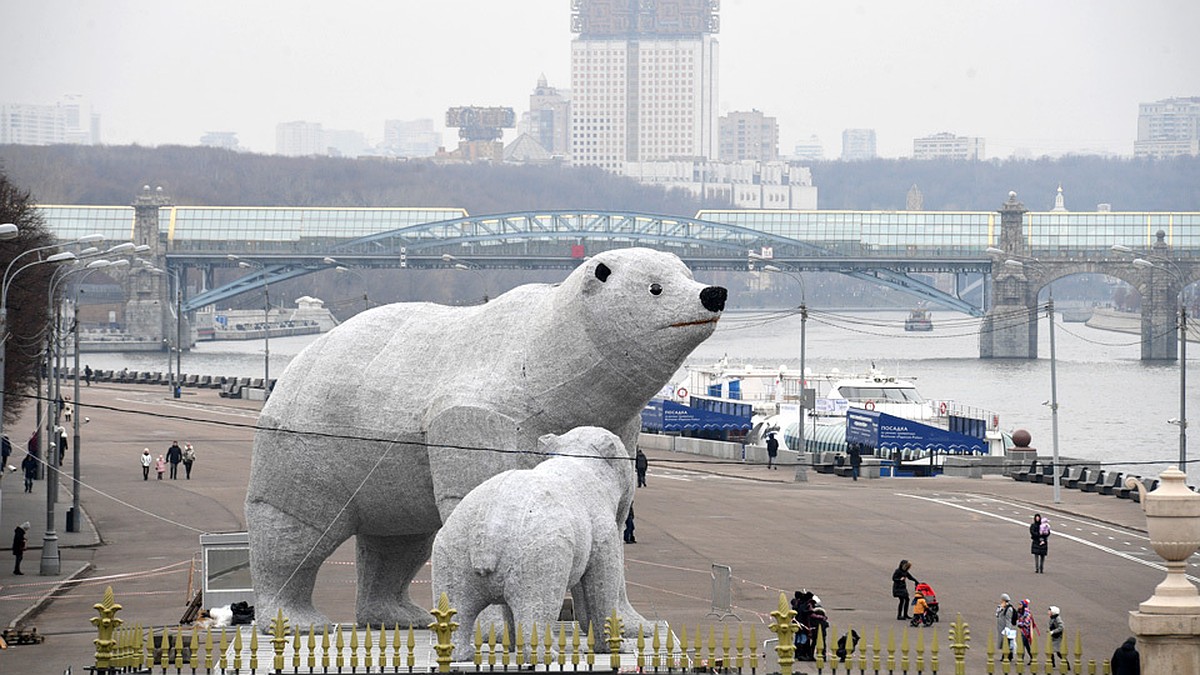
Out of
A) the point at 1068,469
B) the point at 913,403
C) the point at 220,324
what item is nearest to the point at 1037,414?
the point at 913,403

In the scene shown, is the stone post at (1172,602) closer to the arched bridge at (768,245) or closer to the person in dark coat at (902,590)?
the person in dark coat at (902,590)

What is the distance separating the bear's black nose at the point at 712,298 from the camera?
51.7ft

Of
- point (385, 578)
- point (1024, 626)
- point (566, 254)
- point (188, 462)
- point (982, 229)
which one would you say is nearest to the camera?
point (385, 578)

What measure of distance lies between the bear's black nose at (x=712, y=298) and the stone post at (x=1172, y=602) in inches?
140

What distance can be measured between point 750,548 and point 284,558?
1404 centimetres

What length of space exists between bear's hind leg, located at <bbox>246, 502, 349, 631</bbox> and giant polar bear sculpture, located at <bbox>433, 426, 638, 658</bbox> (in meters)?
2.53

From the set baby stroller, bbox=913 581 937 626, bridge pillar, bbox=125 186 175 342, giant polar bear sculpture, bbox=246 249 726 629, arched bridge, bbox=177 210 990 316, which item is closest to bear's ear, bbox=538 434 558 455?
giant polar bear sculpture, bbox=246 249 726 629

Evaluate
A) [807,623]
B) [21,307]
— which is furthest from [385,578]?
[21,307]

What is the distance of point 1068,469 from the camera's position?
146 ft

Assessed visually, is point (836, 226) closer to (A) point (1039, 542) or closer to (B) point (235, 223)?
(B) point (235, 223)

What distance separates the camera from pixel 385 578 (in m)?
17.6

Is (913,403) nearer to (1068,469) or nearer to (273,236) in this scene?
(1068,469)

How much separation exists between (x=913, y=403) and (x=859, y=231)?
203ft

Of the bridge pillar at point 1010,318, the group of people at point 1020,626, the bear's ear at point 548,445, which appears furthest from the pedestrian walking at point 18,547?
the bridge pillar at point 1010,318
